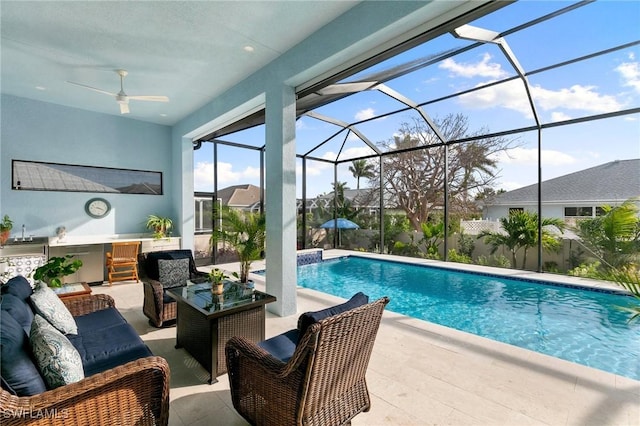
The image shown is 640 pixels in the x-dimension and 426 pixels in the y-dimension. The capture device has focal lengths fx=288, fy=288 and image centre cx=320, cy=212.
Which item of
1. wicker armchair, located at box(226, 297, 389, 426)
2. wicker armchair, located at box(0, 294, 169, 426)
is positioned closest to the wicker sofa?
wicker armchair, located at box(0, 294, 169, 426)

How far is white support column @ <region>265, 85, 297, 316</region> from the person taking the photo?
4.09m

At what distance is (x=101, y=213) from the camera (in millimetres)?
6375

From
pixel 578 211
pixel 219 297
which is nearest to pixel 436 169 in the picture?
pixel 578 211

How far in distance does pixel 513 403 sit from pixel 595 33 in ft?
16.7

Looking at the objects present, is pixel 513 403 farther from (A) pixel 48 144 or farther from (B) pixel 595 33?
(A) pixel 48 144

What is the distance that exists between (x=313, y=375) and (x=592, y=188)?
12322mm

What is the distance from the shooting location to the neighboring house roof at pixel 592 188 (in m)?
8.96

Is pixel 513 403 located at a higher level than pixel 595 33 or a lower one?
lower

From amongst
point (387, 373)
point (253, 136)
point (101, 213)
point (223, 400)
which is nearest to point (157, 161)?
point (101, 213)

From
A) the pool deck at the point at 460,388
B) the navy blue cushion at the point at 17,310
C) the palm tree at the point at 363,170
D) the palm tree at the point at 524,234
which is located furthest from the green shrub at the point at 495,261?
the navy blue cushion at the point at 17,310

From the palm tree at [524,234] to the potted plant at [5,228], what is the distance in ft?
34.2

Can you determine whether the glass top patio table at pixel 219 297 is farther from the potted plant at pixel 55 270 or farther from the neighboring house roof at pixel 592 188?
the neighboring house roof at pixel 592 188

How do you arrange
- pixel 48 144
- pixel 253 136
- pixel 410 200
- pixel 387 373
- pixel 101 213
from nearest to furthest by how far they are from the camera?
pixel 387 373 < pixel 48 144 < pixel 101 213 < pixel 253 136 < pixel 410 200

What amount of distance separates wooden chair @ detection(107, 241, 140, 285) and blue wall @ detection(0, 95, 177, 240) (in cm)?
105
